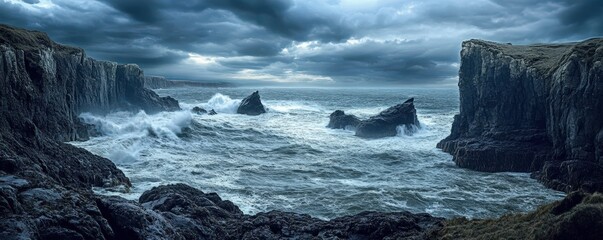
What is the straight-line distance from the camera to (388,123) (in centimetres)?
5947

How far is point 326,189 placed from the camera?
30125mm

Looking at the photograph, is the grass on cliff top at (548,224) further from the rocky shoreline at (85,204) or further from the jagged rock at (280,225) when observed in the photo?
the jagged rock at (280,225)

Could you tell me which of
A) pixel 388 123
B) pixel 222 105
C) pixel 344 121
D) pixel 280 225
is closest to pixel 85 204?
pixel 280 225

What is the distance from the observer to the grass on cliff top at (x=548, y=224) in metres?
10.6

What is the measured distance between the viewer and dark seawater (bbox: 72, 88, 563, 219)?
27047 mm

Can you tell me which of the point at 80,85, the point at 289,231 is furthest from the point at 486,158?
the point at 80,85

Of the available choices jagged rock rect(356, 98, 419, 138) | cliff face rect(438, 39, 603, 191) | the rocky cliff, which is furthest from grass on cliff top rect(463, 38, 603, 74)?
the rocky cliff

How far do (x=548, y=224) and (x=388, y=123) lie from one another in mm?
48214

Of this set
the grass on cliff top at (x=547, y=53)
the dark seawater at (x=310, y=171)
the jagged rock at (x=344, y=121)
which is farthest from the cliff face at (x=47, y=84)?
the grass on cliff top at (x=547, y=53)

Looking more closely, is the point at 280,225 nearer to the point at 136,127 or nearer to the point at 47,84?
the point at 47,84

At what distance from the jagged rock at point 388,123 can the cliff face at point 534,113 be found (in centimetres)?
1004

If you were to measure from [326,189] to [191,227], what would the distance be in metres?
16.6

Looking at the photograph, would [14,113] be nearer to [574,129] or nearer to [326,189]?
[326,189]

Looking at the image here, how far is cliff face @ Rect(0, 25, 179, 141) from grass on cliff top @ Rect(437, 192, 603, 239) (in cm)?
2614
